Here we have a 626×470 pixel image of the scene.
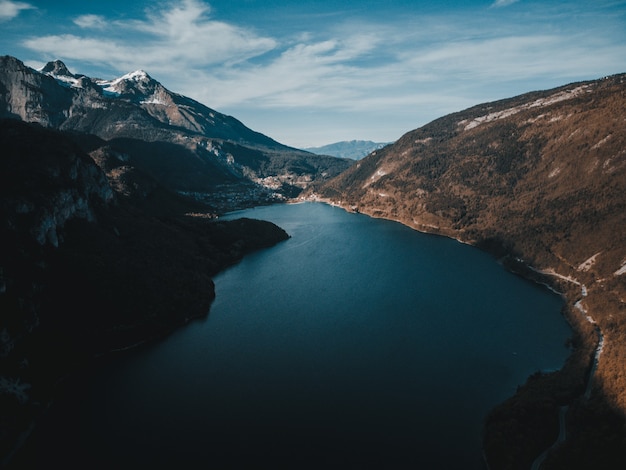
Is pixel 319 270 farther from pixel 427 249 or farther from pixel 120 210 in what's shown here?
pixel 120 210

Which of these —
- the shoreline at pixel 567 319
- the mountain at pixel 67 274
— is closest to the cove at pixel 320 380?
the shoreline at pixel 567 319

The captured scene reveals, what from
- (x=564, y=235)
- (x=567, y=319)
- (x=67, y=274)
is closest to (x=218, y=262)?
(x=67, y=274)

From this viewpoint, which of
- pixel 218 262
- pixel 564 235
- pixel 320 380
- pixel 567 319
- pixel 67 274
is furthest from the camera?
pixel 218 262

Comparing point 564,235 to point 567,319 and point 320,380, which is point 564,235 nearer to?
point 567,319

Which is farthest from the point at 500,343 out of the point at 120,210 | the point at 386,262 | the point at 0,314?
the point at 120,210

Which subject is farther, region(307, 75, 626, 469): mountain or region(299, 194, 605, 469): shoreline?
region(299, 194, 605, 469): shoreline

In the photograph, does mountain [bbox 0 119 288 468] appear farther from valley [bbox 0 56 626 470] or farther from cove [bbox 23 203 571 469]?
cove [bbox 23 203 571 469]

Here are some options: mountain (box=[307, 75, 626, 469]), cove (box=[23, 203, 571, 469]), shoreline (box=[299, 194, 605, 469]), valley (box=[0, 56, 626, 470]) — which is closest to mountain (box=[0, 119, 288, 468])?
valley (box=[0, 56, 626, 470])

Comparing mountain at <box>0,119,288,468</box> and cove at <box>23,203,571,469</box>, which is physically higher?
mountain at <box>0,119,288,468</box>
